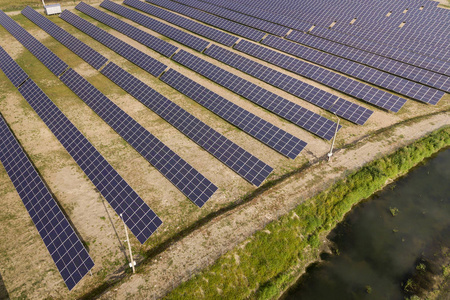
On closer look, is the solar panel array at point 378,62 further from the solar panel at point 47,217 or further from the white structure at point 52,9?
the white structure at point 52,9

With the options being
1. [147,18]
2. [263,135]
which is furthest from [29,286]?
[147,18]

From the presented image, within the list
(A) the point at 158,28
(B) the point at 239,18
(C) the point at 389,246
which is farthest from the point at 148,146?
(B) the point at 239,18

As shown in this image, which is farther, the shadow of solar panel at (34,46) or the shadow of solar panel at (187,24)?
the shadow of solar panel at (187,24)

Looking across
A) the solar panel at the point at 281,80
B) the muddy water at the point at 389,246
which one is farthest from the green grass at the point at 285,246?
the solar panel at the point at 281,80

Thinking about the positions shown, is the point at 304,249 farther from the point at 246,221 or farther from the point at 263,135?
the point at 263,135

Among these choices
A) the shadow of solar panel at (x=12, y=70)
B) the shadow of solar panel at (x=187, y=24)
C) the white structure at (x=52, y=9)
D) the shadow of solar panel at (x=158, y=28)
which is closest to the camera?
the shadow of solar panel at (x=12, y=70)

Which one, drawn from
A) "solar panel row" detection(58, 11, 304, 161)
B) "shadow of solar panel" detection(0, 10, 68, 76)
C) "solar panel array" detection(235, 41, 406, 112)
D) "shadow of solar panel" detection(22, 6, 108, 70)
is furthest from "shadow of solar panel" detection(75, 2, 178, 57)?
"solar panel row" detection(58, 11, 304, 161)

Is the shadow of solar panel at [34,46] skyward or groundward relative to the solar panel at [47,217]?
skyward
